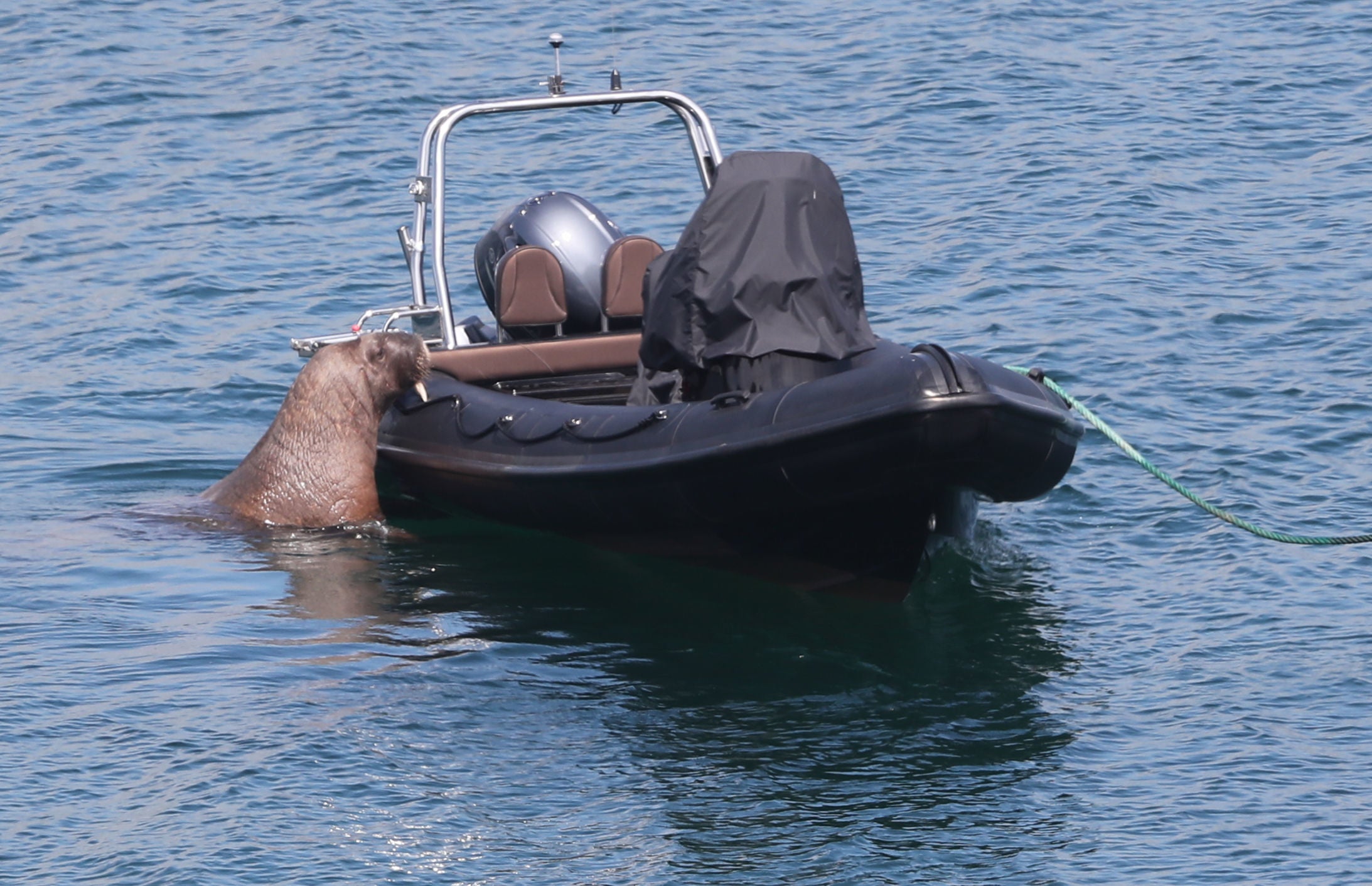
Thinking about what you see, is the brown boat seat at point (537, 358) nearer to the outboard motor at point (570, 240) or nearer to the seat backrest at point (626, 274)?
the seat backrest at point (626, 274)

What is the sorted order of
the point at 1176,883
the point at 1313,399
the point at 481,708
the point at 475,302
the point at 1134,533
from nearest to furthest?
the point at 1176,883 → the point at 481,708 → the point at 1134,533 → the point at 1313,399 → the point at 475,302

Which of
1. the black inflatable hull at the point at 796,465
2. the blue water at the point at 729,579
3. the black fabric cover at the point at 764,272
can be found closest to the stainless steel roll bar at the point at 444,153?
the black inflatable hull at the point at 796,465

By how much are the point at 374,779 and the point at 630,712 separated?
3.04 feet

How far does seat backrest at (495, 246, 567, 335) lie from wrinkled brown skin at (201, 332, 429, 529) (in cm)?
42

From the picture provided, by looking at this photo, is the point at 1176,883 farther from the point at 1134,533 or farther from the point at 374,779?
the point at 1134,533

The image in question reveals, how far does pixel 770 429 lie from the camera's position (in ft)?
20.7

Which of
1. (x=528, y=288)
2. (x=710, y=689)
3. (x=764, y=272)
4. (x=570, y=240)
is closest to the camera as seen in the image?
(x=710, y=689)

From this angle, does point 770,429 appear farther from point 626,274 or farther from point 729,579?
point 626,274

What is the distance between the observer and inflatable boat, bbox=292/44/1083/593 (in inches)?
243

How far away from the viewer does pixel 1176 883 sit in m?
4.85

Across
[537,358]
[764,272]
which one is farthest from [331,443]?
[764,272]

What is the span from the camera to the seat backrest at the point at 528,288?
8.26 meters

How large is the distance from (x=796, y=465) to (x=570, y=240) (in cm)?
258

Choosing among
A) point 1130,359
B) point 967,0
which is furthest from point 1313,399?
point 967,0
